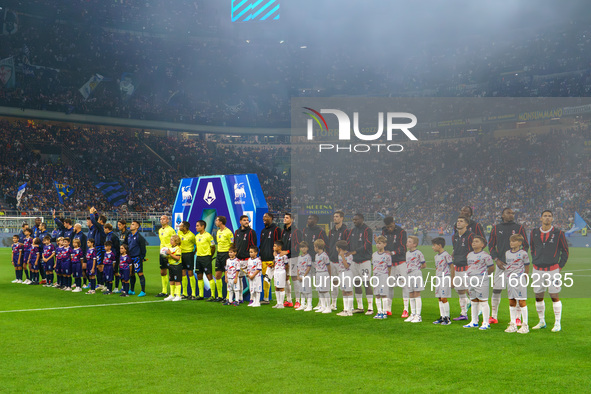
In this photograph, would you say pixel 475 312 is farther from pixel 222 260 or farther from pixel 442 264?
pixel 222 260

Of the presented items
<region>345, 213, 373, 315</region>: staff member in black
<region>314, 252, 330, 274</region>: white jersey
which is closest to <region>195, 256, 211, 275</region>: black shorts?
<region>314, 252, 330, 274</region>: white jersey

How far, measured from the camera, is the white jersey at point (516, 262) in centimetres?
990

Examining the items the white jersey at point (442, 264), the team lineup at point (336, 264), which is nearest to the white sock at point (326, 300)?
the team lineup at point (336, 264)

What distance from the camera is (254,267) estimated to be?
13.2 meters

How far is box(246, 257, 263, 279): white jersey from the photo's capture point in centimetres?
1312

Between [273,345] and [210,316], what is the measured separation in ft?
10.9

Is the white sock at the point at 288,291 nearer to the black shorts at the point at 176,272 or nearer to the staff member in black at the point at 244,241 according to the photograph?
the staff member in black at the point at 244,241

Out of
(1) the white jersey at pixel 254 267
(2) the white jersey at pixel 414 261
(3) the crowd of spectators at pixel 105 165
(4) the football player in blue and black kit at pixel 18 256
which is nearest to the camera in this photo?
(2) the white jersey at pixel 414 261

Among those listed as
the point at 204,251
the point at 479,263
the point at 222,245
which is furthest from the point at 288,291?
the point at 479,263

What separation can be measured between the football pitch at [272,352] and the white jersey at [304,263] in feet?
2.72

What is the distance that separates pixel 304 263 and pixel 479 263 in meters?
3.77

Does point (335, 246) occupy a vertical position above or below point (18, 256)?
above

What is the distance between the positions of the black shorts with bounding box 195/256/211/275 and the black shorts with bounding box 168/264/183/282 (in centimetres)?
42

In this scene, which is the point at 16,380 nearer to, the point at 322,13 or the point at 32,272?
the point at 32,272
